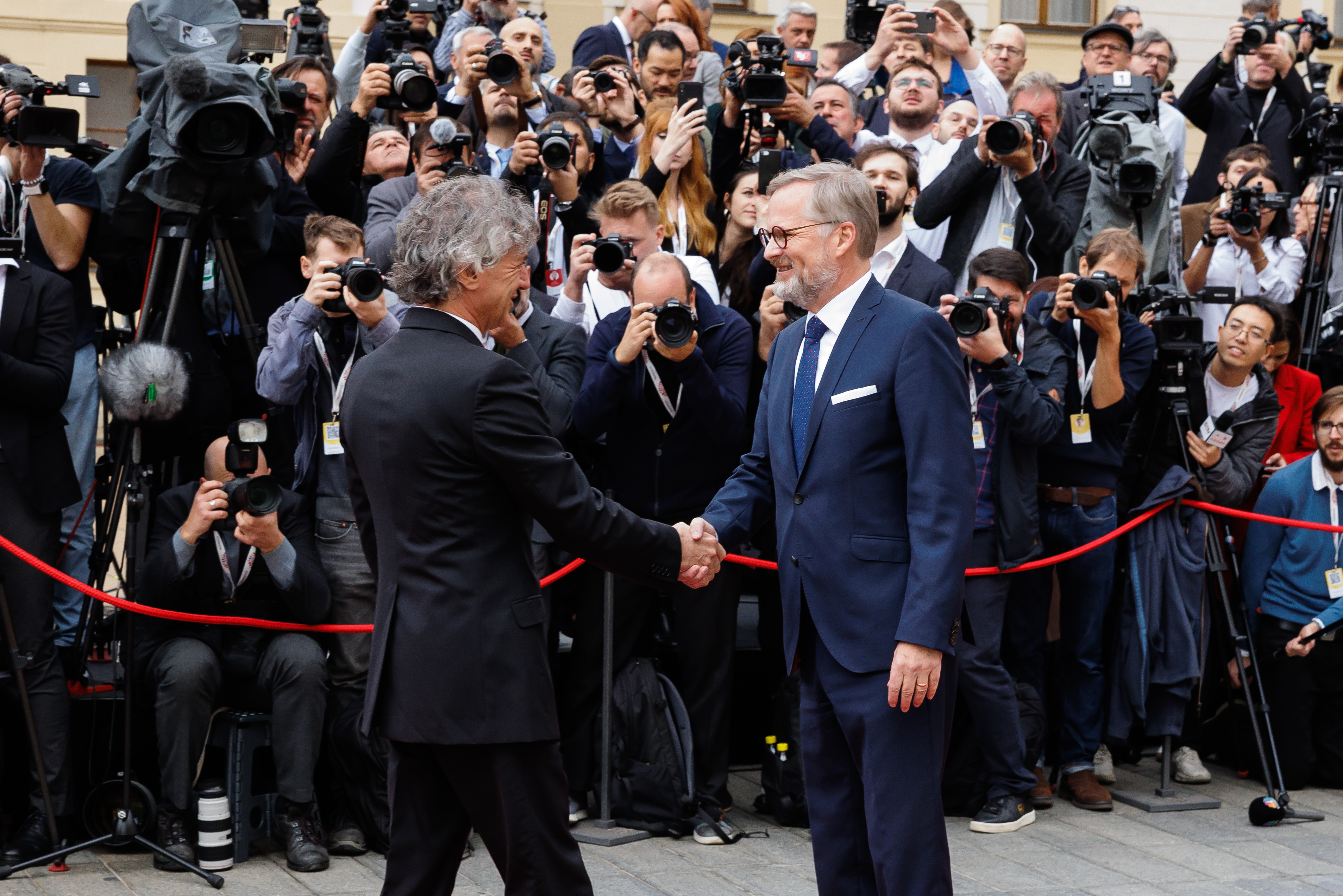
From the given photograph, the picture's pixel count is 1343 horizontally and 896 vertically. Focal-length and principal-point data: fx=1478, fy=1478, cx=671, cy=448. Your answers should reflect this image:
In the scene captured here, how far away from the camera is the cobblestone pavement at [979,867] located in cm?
488

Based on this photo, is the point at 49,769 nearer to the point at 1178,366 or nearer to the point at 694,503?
the point at 694,503

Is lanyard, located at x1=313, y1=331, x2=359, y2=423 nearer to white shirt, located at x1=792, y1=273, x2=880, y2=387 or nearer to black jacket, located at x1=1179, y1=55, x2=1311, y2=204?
white shirt, located at x1=792, y1=273, x2=880, y2=387

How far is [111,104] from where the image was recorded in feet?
43.4

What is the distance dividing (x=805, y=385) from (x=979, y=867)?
7.49 feet

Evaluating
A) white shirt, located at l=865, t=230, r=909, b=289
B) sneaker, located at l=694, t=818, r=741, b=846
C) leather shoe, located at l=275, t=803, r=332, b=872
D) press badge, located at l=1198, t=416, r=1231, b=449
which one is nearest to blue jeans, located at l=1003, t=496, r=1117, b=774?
press badge, located at l=1198, t=416, r=1231, b=449

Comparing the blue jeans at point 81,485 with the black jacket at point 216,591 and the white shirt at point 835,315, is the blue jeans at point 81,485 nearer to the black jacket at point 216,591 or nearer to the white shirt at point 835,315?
the black jacket at point 216,591

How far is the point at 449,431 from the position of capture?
10.7 feet

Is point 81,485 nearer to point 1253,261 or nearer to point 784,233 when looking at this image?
point 784,233

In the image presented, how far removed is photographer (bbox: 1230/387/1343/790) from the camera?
6375 mm

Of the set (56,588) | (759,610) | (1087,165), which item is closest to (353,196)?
(56,588)

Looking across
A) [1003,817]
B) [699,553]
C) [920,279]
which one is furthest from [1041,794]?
[699,553]

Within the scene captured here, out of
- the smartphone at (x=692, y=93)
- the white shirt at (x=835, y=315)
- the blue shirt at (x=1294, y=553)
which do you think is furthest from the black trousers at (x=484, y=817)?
the blue shirt at (x=1294, y=553)

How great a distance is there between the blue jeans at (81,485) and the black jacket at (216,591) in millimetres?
489

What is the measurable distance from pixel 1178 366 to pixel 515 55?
3.15 meters
